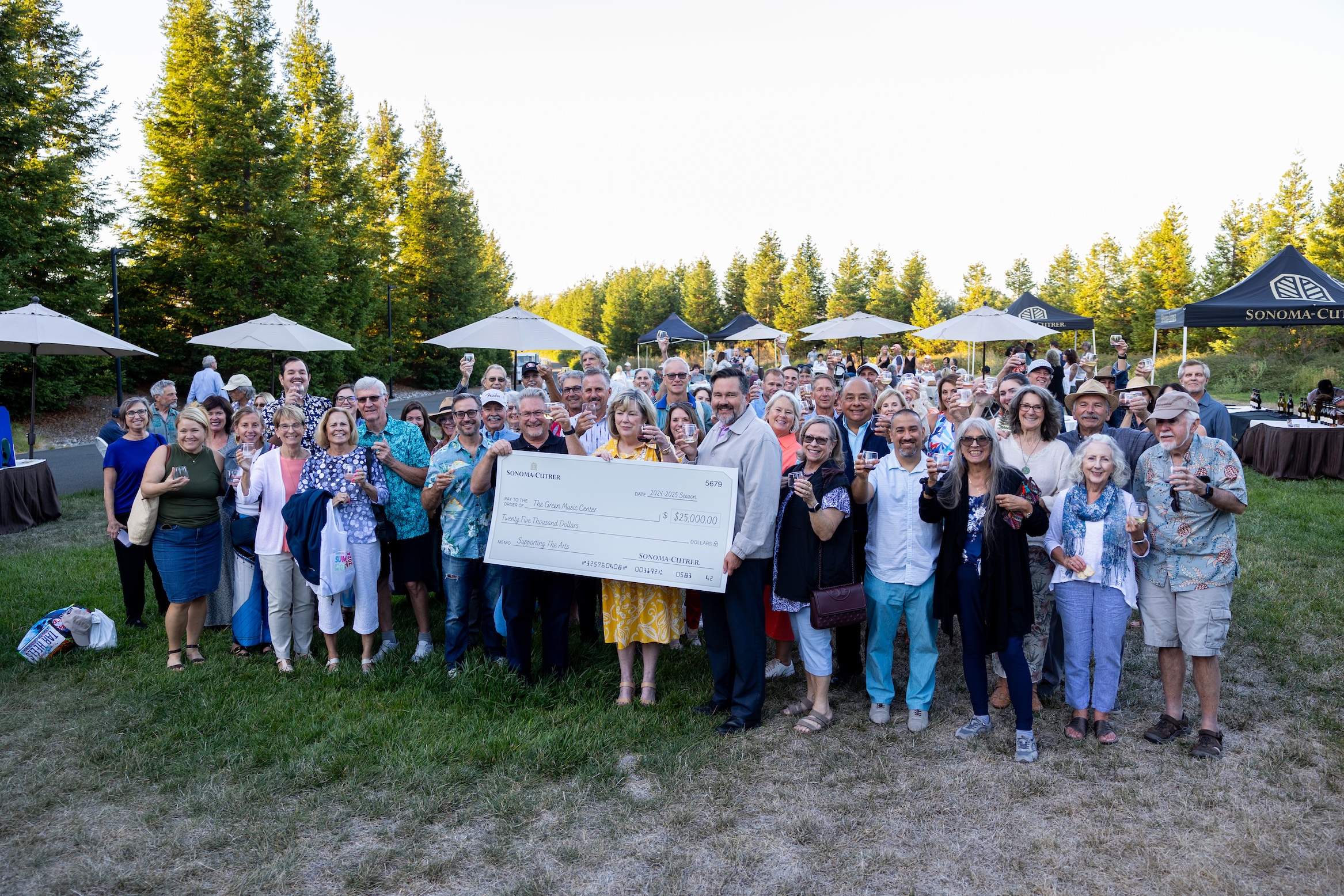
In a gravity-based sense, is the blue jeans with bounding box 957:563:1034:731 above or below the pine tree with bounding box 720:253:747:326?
below

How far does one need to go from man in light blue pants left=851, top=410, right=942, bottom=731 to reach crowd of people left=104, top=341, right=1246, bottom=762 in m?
0.01

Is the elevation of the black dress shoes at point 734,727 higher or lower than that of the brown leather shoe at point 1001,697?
higher

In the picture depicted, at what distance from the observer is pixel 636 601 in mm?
5152

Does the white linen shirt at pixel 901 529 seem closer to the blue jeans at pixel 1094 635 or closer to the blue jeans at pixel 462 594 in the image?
the blue jeans at pixel 1094 635

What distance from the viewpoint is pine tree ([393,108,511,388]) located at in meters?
37.3

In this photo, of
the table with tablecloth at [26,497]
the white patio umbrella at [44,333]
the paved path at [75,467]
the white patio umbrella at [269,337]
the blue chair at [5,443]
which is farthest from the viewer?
the paved path at [75,467]

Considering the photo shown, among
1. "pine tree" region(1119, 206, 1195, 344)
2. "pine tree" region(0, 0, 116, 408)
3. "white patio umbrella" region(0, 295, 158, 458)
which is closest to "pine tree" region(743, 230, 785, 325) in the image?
"pine tree" region(1119, 206, 1195, 344)

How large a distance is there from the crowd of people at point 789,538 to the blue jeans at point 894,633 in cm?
1

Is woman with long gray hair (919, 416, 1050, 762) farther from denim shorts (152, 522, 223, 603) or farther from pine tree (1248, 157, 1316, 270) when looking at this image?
pine tree (1248, 157, 1316, 270)

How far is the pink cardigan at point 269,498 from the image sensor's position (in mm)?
5629

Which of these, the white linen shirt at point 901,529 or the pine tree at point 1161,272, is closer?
the white linen shirt at point 901,529

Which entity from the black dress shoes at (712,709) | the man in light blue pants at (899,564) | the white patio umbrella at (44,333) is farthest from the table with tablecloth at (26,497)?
the man in light blue pants at (899,564)

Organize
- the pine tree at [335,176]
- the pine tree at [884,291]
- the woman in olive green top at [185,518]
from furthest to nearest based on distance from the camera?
the pine tree at [884,291], the pine tree at [335,176], the woman in olive green top at [185,518]

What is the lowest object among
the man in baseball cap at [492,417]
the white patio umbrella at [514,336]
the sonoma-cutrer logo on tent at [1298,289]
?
the man in baseball cap at [492,417]
